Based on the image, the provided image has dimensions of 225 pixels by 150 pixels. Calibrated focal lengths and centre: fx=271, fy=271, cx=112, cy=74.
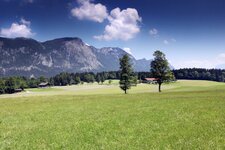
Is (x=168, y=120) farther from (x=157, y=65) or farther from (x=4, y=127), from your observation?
(x=157, y=65)

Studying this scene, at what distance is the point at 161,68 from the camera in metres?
92.4

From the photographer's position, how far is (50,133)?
18359mm

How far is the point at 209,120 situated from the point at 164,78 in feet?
234

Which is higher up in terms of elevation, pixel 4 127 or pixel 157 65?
pixel 157 65

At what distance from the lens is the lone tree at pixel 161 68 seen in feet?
300

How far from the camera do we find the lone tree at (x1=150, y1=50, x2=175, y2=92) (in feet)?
300

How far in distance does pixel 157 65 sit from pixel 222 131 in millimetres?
75498

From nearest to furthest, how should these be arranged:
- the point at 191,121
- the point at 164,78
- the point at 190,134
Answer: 1. the point at 190,134
2. the point at 191,121
3. the point at 164,78

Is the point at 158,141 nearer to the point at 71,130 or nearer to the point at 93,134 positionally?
the point at 93,134

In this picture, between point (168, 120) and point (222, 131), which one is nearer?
point (222, 131)

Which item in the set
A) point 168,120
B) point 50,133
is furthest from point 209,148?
point 50,133

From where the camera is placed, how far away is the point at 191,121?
2128 cm

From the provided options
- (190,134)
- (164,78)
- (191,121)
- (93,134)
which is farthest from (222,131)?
(164,78)

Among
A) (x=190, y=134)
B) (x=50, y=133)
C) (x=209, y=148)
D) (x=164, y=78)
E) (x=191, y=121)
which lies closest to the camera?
(x=209, y=148)
